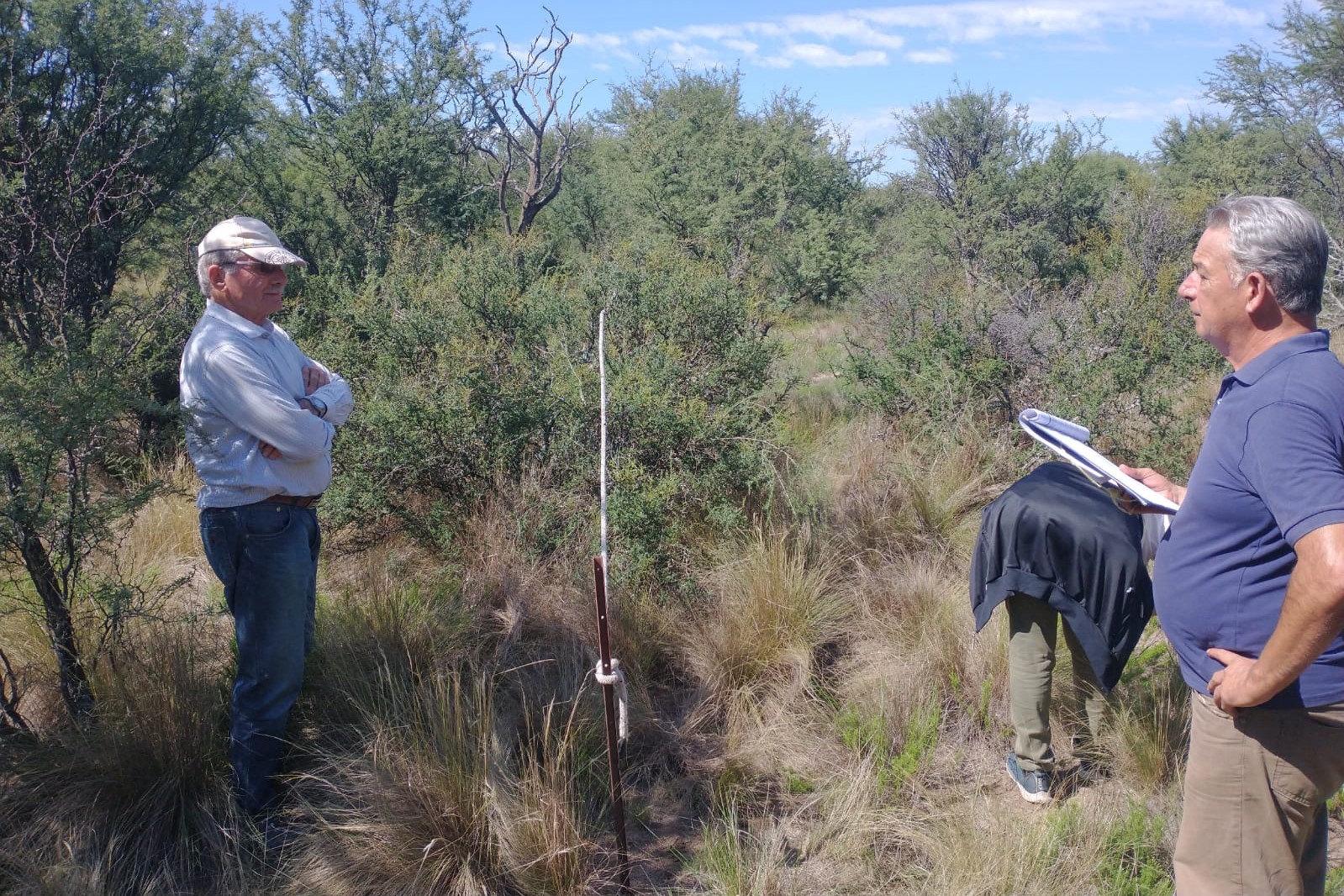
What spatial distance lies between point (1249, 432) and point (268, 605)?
108 inches

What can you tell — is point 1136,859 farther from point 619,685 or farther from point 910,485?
point 910,485

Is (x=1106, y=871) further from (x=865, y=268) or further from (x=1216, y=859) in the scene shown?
(x=865, y=268)

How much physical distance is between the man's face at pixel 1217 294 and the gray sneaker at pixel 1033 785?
185 centimetres

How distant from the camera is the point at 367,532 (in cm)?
524

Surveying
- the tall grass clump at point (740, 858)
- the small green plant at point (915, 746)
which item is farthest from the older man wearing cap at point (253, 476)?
the small green plant at point (915, 746)

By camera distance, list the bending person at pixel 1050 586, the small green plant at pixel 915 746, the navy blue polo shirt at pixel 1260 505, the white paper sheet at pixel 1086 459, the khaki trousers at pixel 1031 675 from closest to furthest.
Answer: the navy blue polo shirt at pixel 1260 505 < the white paper sheet at pixel 1086 459 < the bending person at pixel 1050 586 < the khaki trousers at pixel 1031 675 < the small green plant at pixel 915 746

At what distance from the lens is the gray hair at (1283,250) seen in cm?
202

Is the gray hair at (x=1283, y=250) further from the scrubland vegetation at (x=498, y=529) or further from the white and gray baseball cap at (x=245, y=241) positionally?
the white and gray baseball cap at (x=245, y=241)

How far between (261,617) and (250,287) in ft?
3.50

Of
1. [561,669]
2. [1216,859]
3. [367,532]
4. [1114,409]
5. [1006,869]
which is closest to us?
[1216,859]

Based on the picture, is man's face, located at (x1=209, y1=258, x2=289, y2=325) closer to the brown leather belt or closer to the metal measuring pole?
the brown leather belt

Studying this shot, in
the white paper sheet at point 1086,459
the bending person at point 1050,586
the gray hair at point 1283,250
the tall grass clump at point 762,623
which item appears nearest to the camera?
the gray hair at point 1283,250

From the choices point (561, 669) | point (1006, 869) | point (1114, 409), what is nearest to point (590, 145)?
point (1114, 409)

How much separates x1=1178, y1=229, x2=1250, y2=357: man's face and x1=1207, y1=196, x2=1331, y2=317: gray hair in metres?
0.02
